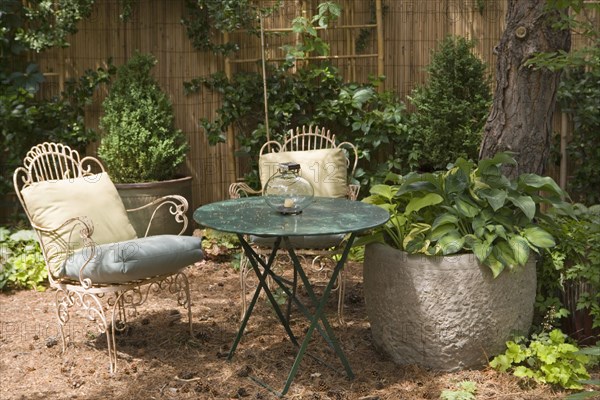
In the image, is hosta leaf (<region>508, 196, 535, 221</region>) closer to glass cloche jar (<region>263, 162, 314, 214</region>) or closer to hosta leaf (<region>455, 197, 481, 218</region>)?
hosta leaf (<region>455, 197, 481, 218</region>)

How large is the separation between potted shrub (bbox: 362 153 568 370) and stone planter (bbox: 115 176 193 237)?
2463 mm

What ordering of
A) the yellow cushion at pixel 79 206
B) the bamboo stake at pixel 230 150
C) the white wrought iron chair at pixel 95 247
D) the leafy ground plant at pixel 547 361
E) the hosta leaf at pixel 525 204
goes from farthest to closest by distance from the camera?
the bamboo stake at pixel 230 150 < the yellow cushion at pixel 79 206 < the white wrought iron chair at pixel 95 247 < the hosta leaf at pixel 525 204 < the leafy ground plant at pixel 547 361

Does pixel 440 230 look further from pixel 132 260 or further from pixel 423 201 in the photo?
pixel 132 260

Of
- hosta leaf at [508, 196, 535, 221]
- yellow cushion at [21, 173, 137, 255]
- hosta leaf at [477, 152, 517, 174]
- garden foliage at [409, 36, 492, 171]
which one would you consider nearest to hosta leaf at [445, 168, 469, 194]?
hosta leaf at [477, 152, 517, 174]

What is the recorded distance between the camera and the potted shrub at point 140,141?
591 cm

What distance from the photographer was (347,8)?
646cm

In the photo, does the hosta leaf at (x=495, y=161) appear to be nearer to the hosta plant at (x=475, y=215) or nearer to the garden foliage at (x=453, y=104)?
the hosta plant at (x=475, y=215)

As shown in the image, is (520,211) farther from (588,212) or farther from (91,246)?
(91,246)

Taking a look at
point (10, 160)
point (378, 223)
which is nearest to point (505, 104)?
point (378, 223)

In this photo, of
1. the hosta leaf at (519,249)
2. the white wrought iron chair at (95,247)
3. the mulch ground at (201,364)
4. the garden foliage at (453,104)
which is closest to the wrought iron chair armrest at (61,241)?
the white wrought iron chair at (95,247)

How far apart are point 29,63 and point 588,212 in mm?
4453

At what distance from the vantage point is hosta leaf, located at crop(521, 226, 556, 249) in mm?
3625

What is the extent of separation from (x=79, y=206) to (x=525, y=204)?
2.34 meters

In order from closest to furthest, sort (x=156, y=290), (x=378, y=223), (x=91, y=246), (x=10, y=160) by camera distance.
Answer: (x=378, y=223) < (x=91, y=246) < (x=156, y=290) < (x=10, y=160)
